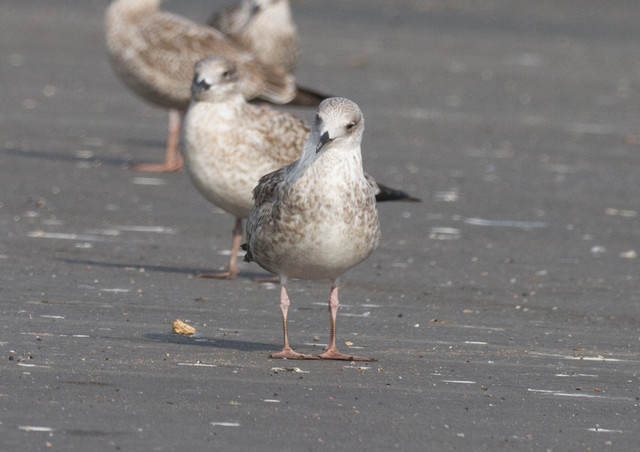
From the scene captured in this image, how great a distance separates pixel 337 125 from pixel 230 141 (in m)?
2.49

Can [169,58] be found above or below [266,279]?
above

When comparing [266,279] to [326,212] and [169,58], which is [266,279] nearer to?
[326,212]

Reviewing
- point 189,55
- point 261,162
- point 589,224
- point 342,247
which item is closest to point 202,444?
point 342,247

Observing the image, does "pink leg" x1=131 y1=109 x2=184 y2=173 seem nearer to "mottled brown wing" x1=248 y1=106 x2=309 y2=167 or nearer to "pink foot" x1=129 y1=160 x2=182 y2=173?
"pink foot" x1=129 y1=160 x2=182 y2=173

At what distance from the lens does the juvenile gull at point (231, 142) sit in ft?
29.5

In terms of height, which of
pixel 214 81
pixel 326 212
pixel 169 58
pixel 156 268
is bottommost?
pixel 156 268

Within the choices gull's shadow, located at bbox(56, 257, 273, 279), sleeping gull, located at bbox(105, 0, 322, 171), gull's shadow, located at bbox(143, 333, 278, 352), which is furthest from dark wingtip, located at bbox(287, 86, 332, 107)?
gull's shadow, located at bbox(143, 333, 278, 352)

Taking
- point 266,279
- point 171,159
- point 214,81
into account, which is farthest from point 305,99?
point 266,279

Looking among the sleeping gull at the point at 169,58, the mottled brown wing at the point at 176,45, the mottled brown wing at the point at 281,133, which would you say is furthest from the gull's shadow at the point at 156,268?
the mottled brown wing at the point at 176,45

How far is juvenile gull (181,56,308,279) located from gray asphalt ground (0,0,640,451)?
55 cm

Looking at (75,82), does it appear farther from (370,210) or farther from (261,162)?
(370,210)

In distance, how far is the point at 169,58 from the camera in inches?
540

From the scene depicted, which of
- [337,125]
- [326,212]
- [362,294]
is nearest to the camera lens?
[326,212]

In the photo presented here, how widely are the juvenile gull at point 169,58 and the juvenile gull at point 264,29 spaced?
966 millimetres
